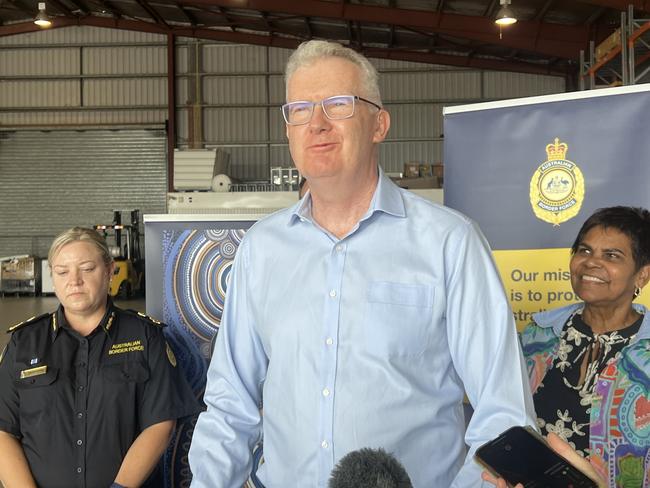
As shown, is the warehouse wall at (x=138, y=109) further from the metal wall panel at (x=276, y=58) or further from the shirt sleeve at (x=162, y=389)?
the shirt sleeve at (x=162, y=389)

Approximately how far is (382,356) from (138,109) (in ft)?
49.5

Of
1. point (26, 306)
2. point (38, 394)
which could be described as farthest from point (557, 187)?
point (26, 306)

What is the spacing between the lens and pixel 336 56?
1502 millimetres

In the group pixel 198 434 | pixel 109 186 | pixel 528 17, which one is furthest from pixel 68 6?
pixel 198 434

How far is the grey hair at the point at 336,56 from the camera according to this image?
1.51m

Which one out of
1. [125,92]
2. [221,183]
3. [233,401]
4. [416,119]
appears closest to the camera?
[233,401]

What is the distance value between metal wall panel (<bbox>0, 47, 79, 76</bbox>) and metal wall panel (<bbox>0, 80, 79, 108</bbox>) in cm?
22

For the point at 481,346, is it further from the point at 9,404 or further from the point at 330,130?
the point at 9,404

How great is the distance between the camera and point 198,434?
159cm

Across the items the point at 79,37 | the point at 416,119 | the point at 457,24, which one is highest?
the point at 79,37

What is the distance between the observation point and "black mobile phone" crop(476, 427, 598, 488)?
1.14 m

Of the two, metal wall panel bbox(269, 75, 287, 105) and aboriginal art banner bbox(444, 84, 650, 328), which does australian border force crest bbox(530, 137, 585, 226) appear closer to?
aboriginal art banner bbox(444, 84, 650, 328)

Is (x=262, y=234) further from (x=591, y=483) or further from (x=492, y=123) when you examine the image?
(x=492, y=123)

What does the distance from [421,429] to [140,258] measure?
14259mm
